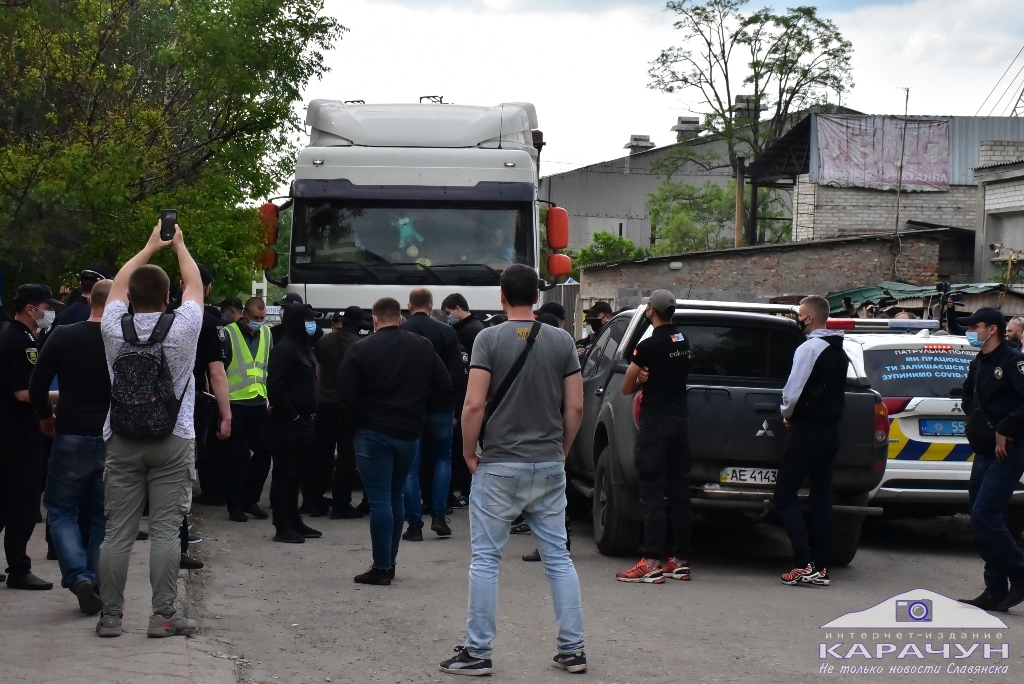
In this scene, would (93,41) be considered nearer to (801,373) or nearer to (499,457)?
(801,373)

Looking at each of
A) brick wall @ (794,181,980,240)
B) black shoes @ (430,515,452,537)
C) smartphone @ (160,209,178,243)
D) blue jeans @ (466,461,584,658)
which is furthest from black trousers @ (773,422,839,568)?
brick wall @ (794,181,980,240)

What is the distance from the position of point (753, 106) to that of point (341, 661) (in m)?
48.3

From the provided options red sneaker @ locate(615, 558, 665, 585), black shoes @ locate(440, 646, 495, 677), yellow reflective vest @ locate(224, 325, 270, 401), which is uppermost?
yellow reflective vest @ locate(224, 325, 270, 401)

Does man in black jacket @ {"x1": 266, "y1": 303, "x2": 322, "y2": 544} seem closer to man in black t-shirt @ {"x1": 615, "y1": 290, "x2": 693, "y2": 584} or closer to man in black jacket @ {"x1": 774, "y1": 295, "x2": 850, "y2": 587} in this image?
man in black t-shirt @ {"x1": 615, "y1": 290, "x2": 693, "y2": 584}

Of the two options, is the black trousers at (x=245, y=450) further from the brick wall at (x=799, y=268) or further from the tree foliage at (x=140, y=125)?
the brick wall at (x=799, y=268)

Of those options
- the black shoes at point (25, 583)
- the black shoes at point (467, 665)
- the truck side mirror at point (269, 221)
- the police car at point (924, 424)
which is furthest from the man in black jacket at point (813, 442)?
the truck side mirror at point (269, 221)

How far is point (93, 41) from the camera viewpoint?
17.6m

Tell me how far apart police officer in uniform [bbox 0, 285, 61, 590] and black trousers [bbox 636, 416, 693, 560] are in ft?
12.7

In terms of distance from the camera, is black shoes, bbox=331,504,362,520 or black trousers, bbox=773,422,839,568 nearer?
black trousers, bbox=773,422,839,568

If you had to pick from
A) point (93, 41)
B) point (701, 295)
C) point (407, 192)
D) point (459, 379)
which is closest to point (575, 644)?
point (459, 379)

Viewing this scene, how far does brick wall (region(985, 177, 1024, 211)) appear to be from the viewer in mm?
30875

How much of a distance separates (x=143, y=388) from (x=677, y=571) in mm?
4200

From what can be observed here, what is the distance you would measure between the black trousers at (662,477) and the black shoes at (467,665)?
9.57ft

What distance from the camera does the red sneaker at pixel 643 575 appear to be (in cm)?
889
